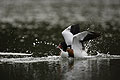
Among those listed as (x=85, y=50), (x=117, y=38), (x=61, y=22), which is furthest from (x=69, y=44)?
(x=61, y=22)

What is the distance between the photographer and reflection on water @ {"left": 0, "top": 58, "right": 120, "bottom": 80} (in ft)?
46.0

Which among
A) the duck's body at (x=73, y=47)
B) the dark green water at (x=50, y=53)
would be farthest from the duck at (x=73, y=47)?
the dark green water at (x=50, y=53)

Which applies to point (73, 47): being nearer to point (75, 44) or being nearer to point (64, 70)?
Answer: point (75, 44)

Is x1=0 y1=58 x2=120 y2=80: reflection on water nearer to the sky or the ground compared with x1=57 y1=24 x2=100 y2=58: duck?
nearer to the ground

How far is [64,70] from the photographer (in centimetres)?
1530

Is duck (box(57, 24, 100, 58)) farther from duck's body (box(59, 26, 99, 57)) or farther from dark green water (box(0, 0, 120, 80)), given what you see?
dark green water (box(0, 0, 120, 80))

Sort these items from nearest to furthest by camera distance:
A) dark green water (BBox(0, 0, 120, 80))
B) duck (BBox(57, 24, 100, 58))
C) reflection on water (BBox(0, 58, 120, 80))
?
reflection on water (BBox(0, 58, 120, 80))
dark green water (BBox(0, 0, 120, 80))
duck (BBox(57, 24, 100, 58))

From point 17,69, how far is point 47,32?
37.1 ft

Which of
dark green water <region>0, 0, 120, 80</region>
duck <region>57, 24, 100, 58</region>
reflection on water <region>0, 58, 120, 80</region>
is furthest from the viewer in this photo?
duck <region>57, 24, 100, 58</region>

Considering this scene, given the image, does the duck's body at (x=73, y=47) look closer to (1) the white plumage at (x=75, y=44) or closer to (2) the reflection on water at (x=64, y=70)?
(1) the white plumage at (x=75, y=44)

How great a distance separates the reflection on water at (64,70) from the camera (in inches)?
552

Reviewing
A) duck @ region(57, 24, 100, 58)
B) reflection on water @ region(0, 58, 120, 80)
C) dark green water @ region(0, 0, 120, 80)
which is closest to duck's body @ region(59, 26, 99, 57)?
duck @ region(57, 24, 100, 58)

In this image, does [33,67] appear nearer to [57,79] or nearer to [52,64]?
[52,64]

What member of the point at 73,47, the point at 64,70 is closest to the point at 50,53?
the point at 73,47
